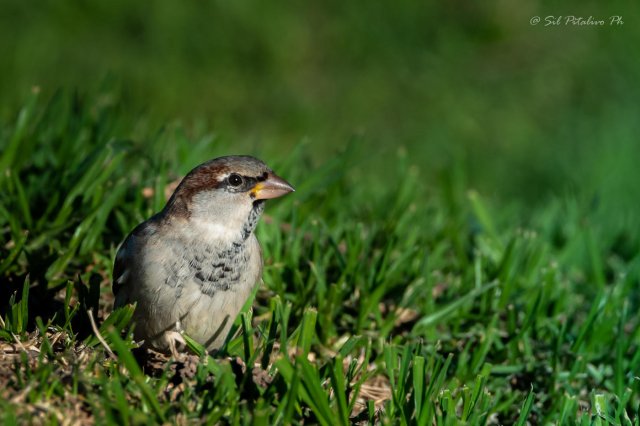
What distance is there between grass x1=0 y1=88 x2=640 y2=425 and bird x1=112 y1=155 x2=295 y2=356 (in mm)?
120

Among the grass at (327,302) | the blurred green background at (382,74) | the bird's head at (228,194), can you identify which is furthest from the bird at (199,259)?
the blurred green background at (382,74)

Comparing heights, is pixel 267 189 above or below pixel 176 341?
above

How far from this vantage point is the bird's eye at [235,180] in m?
3.66

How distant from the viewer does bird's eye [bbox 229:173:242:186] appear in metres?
3.66

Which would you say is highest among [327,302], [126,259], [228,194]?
A: [228,194]

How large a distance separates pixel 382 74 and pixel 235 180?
488 cm

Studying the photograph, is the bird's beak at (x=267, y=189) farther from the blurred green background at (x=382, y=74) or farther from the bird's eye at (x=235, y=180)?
the blurred green background at (x=382, y=74)

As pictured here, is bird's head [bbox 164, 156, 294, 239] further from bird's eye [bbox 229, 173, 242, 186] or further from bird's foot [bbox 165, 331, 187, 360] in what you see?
bird's foot [bbox 165, 331, 187, 360]

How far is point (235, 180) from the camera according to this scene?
12.0 ft

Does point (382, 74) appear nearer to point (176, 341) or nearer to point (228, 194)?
point (228, 194)

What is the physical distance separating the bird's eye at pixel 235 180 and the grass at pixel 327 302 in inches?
18.2

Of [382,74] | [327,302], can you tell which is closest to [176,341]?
[327,302]

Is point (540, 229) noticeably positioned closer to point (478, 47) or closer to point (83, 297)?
point (83, 297)

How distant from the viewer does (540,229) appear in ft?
18.5
